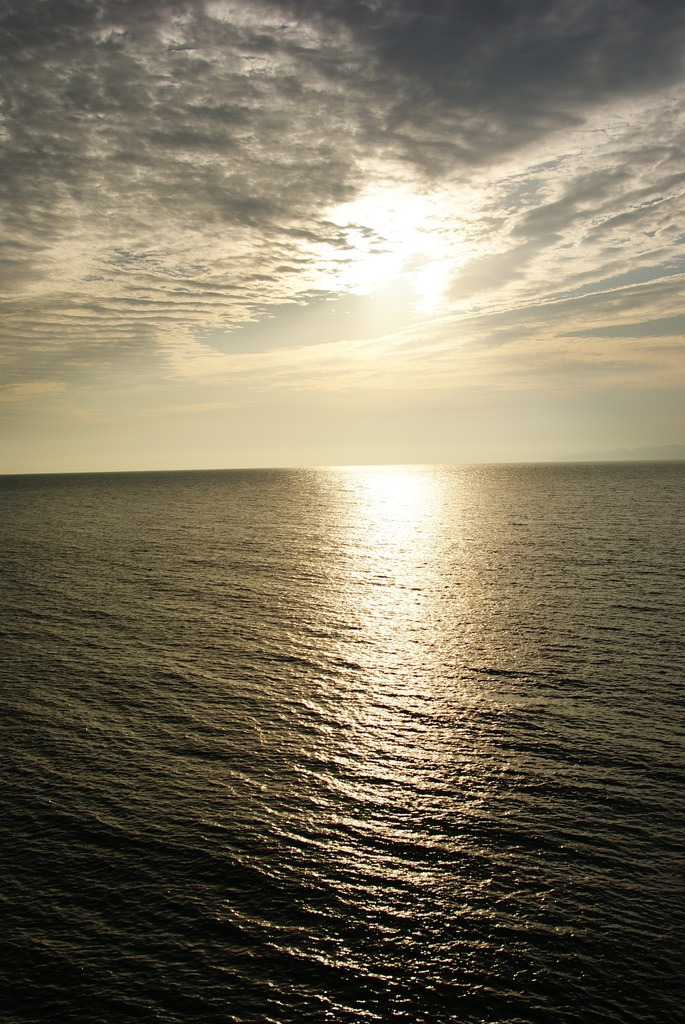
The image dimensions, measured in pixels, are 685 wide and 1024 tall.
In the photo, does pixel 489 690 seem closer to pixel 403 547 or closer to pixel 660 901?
pixel 660 901

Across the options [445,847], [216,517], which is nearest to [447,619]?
[445,847]

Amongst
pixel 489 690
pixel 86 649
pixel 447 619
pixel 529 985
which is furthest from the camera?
pixel 447 619

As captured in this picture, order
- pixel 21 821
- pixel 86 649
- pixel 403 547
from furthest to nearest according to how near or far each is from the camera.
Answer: pixel 403 547, pixel 86 649, pixel 21 821

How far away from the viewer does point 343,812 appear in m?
23.2

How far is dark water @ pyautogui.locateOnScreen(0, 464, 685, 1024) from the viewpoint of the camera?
627 inches

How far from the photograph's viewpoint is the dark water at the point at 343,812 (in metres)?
15.9

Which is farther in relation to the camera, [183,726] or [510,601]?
[510,601]

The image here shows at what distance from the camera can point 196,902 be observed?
1862 cm

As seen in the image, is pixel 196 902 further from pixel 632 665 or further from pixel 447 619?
pixel 447 619

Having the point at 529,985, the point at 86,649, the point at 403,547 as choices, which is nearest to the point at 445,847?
the point at 529,985

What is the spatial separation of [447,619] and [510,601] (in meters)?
8.20

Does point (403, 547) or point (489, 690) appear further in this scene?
point (403, 547)

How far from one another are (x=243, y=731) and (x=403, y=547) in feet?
225

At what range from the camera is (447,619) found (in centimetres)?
5153
